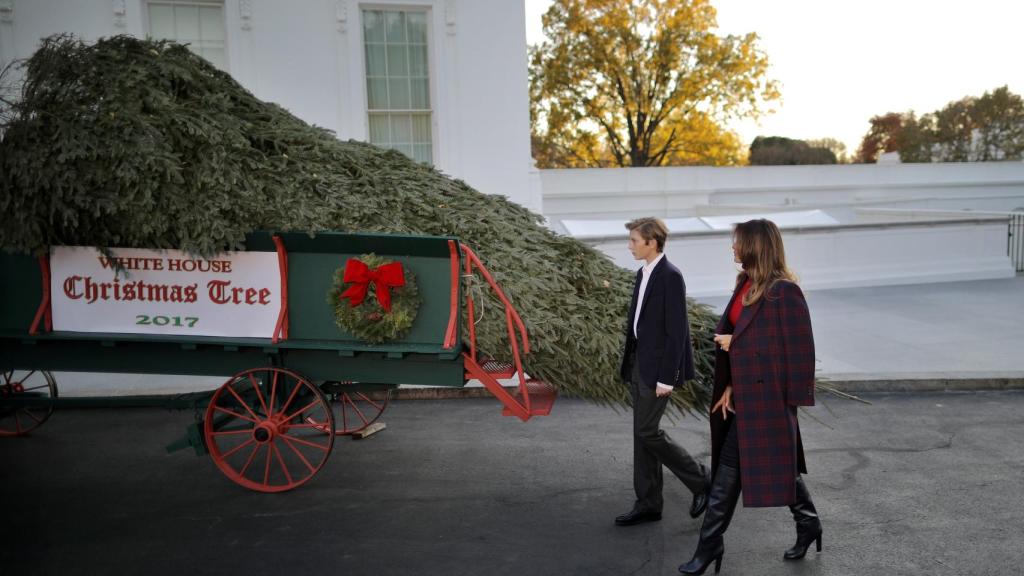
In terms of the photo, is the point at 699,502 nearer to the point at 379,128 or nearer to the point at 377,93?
the point at 379,128

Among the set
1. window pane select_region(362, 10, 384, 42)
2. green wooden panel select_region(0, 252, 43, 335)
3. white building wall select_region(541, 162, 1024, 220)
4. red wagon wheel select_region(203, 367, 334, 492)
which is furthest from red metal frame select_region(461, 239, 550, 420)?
white building wall select_region(541, 162, 1024, 220)

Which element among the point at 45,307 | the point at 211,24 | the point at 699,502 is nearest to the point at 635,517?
the point at 699,502

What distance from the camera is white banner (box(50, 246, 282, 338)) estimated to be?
5629 millimetres

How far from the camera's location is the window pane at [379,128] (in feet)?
38.9

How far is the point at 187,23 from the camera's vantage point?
11.2 metres

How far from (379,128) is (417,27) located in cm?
152

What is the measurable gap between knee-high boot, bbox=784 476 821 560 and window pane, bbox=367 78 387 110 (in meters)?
8.68

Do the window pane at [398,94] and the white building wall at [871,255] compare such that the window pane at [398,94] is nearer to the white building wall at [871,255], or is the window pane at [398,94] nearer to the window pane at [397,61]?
the window pane at [397,61]

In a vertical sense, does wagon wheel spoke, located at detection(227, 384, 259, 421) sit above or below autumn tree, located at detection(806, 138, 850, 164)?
below

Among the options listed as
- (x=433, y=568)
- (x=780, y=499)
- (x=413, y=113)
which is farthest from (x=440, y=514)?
(x=413, y=113)

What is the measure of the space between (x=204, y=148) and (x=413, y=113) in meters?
6.58

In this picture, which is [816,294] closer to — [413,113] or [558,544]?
[413,113]

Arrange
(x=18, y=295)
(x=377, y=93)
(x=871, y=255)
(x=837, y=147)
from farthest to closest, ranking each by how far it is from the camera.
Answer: (x=837, y=147) < (x=871, y=255) < (x=377, y=93) < (x=18, y=295)

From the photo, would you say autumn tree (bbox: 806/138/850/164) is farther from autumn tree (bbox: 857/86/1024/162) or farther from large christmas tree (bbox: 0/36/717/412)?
large christmas tree (bbox: 0/36/717/412)
